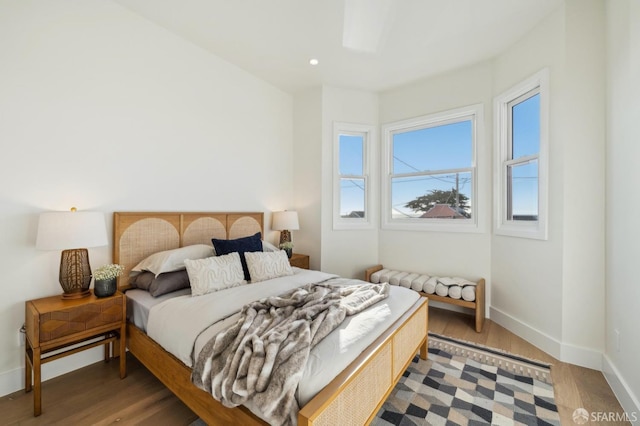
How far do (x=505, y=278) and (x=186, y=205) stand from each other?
3.48 metres

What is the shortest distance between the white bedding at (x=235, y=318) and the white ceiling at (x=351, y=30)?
7.72 feet

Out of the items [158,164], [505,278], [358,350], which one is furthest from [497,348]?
[158,164]

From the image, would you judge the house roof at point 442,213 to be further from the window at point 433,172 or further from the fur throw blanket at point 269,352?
the fur throw blanket at point 269,352

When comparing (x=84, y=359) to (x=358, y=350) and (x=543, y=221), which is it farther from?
(x=543, y=221)

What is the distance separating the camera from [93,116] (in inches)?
87.1

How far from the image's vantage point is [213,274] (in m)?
2.17

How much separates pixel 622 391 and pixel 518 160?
2.00 metres

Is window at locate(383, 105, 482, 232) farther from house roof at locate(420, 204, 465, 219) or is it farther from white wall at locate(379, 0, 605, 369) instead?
white wall at locate(379, 0, 605, 369)

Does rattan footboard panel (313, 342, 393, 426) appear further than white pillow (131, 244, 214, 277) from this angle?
No

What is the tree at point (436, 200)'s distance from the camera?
3410 mm

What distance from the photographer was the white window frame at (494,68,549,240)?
2434 mm

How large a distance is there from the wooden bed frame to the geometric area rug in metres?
0.17

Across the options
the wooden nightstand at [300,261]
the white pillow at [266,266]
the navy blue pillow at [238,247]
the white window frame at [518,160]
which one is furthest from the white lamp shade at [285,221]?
the white window frame at [518,160]

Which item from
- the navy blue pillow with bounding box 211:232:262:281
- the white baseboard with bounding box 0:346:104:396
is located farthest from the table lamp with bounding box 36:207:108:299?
the navy blue pillow with bounding box 211:232:262:281
